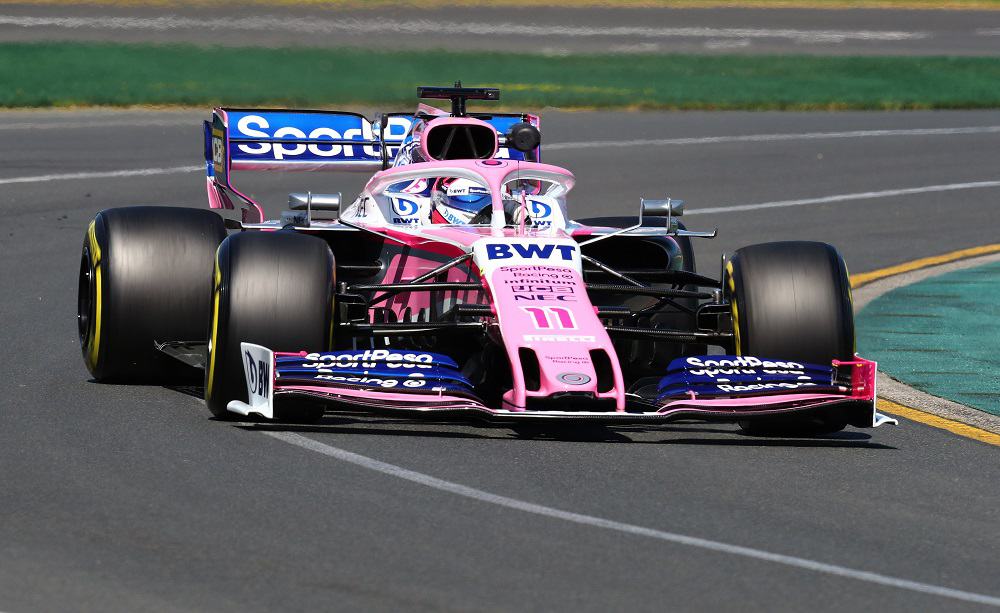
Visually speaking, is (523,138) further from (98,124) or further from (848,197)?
(98,124)

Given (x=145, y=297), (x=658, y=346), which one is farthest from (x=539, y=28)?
(x=145, y=297)

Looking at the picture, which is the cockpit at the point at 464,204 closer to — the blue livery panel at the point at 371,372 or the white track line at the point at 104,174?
the blue livery panel at the point at 371,372

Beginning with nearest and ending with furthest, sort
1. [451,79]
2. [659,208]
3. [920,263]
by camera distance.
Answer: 1. [659,208]
2. [920,263]
3. [451,79]

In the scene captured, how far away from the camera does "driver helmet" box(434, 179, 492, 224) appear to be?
1036cm

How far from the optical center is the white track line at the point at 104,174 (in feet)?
64.1

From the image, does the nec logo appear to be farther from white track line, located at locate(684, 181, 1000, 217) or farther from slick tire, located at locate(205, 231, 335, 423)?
white track line, located at locate(684, 181, 1000, 217)

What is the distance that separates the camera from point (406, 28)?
1272 inches

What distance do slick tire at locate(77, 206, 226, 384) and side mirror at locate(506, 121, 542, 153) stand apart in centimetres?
189

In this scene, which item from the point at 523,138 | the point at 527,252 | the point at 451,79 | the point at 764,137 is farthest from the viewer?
the point at 451,79

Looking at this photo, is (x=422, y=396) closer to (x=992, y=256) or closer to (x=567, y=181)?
(x=567, y=181)

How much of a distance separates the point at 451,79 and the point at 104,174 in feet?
→ 30.9

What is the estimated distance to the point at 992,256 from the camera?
1677 cm

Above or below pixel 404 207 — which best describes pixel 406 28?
above

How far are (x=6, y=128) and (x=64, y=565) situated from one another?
18.5m
